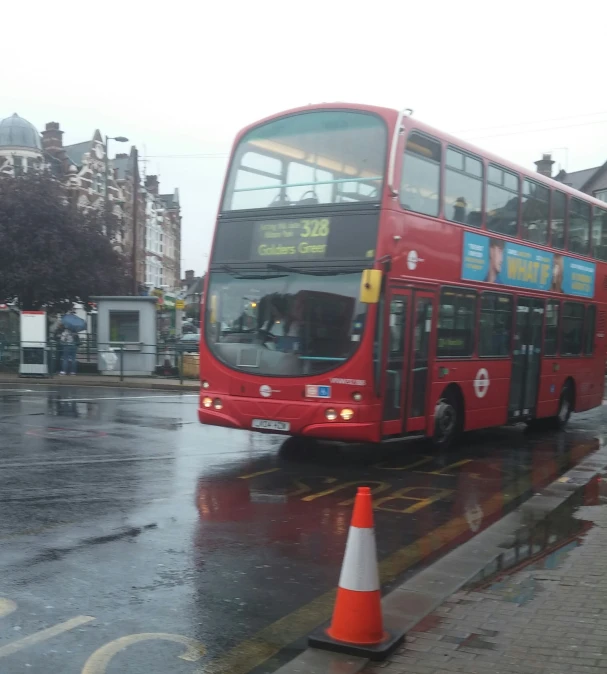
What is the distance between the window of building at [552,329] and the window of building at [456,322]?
2.78m

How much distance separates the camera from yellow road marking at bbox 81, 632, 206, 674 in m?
4.15

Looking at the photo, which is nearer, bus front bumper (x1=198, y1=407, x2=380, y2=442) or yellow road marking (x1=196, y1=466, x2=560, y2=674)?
yellow road marking (x1=196, y1=466, x2=560, y2=674)

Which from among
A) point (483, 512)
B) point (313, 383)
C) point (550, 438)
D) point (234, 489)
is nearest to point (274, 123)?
point (313, 383)

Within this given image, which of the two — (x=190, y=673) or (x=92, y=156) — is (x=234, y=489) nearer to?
(x=190, y=673)

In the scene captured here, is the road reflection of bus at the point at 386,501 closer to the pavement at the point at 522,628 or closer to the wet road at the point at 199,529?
the wet road at the point at 199,529

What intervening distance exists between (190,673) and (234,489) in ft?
15.4

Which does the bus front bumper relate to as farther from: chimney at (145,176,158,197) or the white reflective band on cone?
chimney at (145,176,158,197)

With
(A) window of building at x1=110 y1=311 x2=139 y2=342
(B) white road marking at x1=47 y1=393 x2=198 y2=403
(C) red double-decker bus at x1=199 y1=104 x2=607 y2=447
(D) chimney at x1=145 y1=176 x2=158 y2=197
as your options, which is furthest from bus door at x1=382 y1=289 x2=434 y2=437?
(D) chimney at x1=145 y1=176 x2=158 y2=197

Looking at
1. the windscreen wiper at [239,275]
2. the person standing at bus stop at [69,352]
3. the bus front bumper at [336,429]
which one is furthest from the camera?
the person standing at bus stop at [69,352]

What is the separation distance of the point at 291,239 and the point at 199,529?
4488mm

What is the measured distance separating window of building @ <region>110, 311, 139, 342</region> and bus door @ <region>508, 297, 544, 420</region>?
1455 cm

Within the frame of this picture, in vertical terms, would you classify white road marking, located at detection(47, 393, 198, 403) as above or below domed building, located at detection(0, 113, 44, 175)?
below

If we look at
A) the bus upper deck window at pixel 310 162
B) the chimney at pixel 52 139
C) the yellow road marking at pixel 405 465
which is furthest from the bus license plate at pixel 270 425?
the chimney at pixel 52 139

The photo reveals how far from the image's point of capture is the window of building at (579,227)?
577 inches
